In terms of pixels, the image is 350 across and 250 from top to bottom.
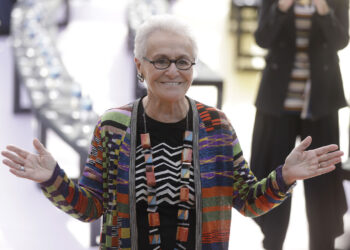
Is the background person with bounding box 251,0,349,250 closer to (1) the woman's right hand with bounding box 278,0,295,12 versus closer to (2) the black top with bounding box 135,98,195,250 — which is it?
(1) the woman's right hand with bounding box 278,0,295,12

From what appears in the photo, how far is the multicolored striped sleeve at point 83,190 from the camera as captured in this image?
176cm

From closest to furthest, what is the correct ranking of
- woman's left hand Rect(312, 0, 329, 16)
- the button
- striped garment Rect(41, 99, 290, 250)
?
striped garment Rect(41, 99, 290, 250)
woman's left hand Rect(312, 0, 329, 16)
the button

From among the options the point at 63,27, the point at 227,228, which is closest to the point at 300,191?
the point at 227,228

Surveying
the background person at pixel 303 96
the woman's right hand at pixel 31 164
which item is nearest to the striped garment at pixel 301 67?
the background person at pixel 303 96

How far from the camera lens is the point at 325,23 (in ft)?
9.66

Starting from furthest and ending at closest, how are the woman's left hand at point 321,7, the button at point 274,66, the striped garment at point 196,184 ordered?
the button at point 274,66 < the woman's left hand at point 321,7 < the striped garment at point 196,184

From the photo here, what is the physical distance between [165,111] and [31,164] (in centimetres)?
45

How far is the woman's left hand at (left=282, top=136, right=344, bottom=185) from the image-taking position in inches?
70.0

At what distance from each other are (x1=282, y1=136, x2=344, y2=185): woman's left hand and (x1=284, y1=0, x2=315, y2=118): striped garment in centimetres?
131

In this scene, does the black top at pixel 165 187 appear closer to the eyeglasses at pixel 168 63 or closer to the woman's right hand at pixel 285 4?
the eyeglasses at pixel 168 63

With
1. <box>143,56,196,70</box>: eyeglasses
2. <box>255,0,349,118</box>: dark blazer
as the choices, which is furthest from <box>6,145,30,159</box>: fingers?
<box>255,0,349,118</box>: dark blazer

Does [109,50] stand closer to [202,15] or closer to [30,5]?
[30,5]

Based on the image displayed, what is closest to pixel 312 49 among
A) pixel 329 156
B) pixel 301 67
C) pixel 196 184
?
pixel 301 67

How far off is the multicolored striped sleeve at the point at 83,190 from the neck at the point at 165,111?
7.0 inches
